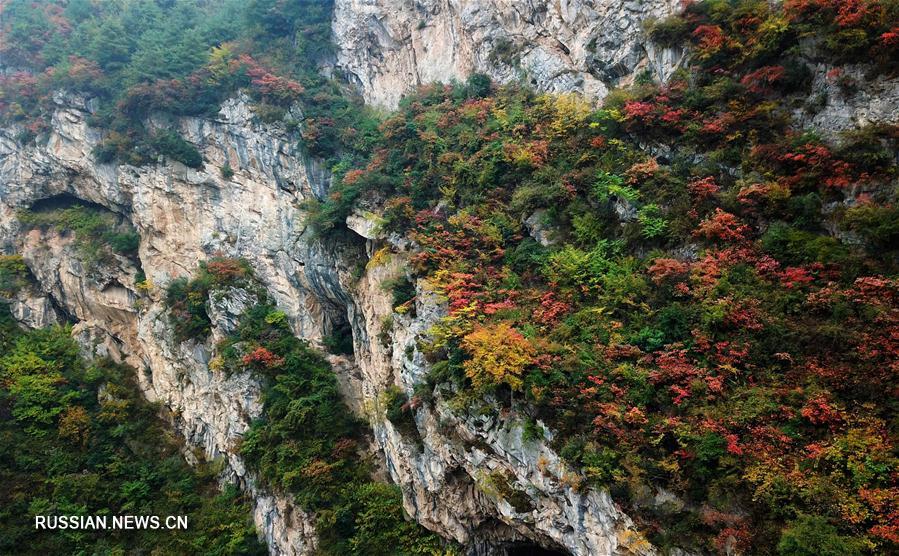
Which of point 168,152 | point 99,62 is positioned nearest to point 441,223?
point 168,152

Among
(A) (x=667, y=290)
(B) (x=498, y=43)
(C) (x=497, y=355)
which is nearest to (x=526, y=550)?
(C) (x=497, y=355)

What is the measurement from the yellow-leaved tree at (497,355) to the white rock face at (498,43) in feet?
33.8

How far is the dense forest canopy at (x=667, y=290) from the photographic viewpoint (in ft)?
25.6

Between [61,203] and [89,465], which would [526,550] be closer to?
[89,465]

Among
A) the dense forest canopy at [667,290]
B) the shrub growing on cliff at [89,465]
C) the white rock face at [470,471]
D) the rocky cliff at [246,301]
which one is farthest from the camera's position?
the shrub growing on cliff at [89,465]

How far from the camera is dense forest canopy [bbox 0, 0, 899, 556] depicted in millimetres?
7797

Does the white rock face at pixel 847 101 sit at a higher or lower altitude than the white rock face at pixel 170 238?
lower

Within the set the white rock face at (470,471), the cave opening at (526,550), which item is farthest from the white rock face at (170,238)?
the cave opening at (526,550)

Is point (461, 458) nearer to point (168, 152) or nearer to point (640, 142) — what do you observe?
point (640, 142)

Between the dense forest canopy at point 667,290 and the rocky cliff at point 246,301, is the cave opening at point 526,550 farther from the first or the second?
the dense forest canopy at point 667,290

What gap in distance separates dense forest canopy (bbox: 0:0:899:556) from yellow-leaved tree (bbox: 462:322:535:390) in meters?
0.06

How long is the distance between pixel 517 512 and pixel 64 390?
19.7 meters

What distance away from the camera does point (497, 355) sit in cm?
1084

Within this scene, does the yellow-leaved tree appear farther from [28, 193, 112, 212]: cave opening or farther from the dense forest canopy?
[28, 193, 112, 212]: cave opening
